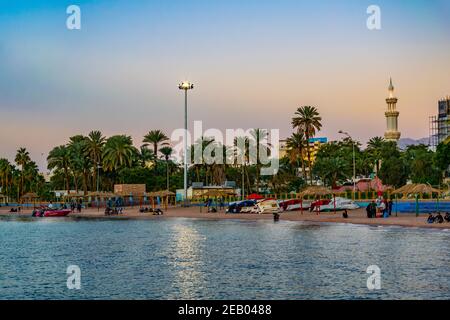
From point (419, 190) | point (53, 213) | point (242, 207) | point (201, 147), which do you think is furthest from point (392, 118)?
point (419, 190)

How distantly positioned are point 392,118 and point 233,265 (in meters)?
177

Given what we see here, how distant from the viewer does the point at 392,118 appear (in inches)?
7687

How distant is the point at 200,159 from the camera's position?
13875cm

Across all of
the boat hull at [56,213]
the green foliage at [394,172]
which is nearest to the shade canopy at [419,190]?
the boat hull at [56,213]

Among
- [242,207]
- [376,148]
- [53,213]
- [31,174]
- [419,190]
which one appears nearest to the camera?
[419,190]

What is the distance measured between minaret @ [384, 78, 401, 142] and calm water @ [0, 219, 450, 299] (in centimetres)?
15481

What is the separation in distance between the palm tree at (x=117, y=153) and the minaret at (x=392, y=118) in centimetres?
9166

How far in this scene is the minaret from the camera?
192337mm

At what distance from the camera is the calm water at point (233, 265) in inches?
796

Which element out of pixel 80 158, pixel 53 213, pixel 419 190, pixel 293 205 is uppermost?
pixel 80 158

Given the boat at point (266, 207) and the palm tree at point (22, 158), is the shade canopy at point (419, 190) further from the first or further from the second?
the palm tree at point (22, 158)

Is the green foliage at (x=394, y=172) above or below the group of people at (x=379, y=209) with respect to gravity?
above

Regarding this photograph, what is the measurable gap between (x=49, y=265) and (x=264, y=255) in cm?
996

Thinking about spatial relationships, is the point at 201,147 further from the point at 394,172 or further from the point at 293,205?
the point at 293,205
